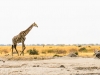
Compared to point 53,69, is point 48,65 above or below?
above

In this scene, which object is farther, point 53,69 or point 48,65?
point 48,65

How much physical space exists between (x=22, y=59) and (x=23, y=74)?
10627mm

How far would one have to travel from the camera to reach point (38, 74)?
17.2 m

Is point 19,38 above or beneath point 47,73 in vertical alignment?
above

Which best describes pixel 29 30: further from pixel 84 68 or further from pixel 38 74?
pixel 38 74

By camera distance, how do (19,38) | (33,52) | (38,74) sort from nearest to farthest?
(38,74) < (19,38) < (33,52)

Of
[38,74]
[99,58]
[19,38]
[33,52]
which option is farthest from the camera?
[33,52]

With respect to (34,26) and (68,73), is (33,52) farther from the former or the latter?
(68,73)

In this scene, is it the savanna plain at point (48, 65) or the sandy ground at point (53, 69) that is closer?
the sandy ground at point (53, 69)

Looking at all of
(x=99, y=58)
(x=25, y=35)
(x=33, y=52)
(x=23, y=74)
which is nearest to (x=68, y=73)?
(x=23, y=74)

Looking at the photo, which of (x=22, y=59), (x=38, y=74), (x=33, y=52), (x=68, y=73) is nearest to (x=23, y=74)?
(x=38, y=74)

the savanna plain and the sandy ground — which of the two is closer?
the sandy ground

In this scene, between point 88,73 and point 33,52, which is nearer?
point 88,73

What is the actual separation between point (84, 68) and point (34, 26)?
1251cm
